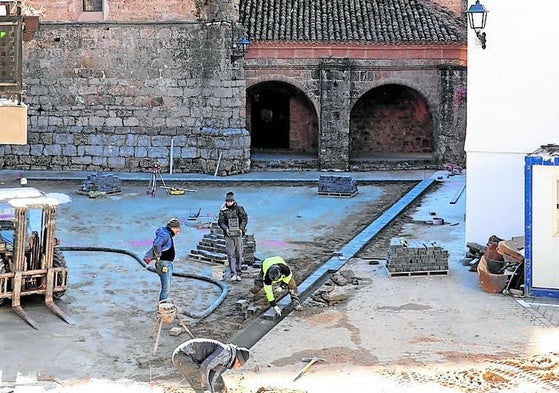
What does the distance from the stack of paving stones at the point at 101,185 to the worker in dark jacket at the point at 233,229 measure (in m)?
10.6

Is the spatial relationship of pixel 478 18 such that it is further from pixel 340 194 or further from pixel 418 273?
pixel 340 194

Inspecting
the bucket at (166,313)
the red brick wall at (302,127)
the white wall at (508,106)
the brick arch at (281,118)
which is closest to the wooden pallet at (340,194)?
the brick arch at (281,118)

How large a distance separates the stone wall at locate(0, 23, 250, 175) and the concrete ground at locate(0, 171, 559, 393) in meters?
14.0

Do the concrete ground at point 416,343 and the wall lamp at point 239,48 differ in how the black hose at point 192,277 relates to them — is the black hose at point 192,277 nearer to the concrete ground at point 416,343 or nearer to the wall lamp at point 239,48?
the concrete ground at point 416,343

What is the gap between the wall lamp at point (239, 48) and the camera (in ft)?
95.2

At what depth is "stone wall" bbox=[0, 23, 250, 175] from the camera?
96.2 feet

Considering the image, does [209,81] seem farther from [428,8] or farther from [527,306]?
[527,306]

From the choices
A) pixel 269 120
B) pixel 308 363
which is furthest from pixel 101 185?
pixel 308 363

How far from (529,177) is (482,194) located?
8.20 feet

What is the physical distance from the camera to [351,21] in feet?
102

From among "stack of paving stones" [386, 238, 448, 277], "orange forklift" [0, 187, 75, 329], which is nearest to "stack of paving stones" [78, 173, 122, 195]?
"orange forklift" [0, 187, 75, 329]

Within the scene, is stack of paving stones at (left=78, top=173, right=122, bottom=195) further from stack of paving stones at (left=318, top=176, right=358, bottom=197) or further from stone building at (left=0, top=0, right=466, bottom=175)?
stack of paving stones at (left=318, top=176, right=358, bottom=197)

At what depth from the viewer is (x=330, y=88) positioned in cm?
3000

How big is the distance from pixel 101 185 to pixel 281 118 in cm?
1038
